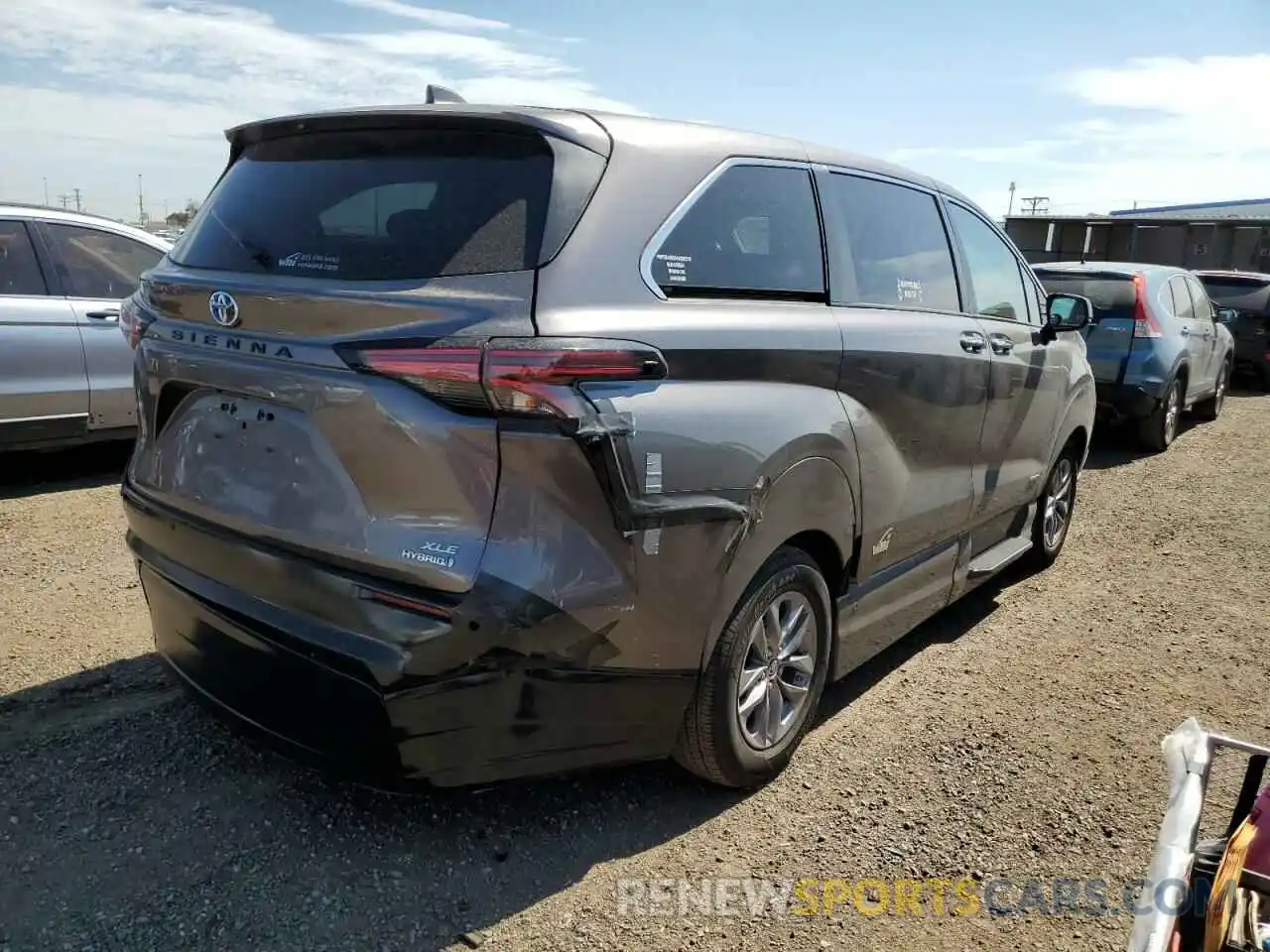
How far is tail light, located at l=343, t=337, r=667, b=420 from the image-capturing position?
221 centimetres

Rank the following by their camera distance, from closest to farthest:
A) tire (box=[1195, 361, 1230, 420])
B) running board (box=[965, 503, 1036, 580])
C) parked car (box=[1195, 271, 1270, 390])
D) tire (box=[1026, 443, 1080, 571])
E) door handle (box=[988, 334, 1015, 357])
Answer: door handle (box=[988, 334, 1015, 357])
running board (box=[965, 503, 1036, 580])
tire (box=[1026, 443, 1080, 571])
tire (box=[1195, 361, 1230, 420])
parked car (box=[1195, 271, 1270, 390])

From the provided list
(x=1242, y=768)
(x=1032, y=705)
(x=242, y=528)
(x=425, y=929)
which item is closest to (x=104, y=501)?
(x=242, y=528)

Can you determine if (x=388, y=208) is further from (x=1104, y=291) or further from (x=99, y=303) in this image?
(x=1104, y=291)

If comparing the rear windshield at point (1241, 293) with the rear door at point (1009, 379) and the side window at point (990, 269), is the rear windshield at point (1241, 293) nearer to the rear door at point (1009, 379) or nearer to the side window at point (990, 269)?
the rear door at point (1009, 379)

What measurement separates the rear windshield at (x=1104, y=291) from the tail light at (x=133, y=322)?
25.5 ft

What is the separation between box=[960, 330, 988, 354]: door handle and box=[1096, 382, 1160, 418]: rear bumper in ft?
17.4

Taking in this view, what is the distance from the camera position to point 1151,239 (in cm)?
2739

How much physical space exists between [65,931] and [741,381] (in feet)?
7.09

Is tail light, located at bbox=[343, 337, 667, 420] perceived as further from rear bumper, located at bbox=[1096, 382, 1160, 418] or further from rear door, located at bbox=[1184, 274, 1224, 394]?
rear door, located at bbox=[1184, 274, 1224, 394]

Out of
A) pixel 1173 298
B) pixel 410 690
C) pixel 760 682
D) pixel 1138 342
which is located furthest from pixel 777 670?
pixel 1173 298

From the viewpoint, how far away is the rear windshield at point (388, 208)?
2.37 metres

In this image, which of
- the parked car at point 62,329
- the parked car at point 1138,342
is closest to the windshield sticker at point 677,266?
the parked car at point 62,329

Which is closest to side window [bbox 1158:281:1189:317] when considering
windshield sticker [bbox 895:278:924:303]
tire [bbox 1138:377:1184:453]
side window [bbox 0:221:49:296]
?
tire [bbox 1138:377:1184:453]

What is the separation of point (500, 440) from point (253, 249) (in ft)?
3.19
